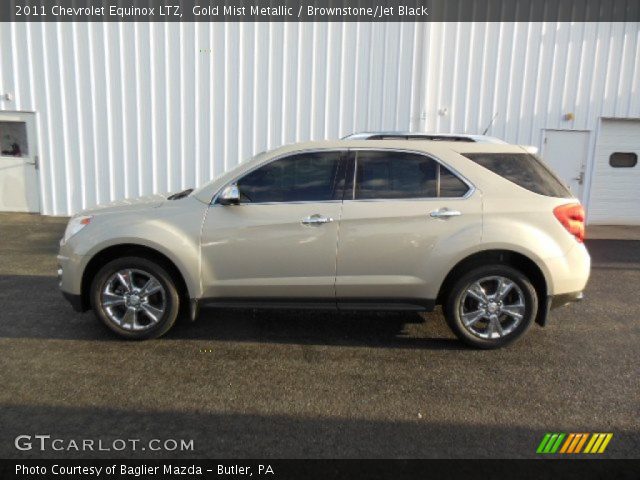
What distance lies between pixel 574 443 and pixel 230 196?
3027 millimetres

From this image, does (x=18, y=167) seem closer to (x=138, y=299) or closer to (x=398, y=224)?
(x=138, y=299)

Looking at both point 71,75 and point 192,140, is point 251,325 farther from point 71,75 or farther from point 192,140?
point 71,75

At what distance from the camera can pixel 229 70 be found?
10109 millimetres

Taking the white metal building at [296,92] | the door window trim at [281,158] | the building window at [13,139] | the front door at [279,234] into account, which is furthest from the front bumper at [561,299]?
the building window at [13,139]

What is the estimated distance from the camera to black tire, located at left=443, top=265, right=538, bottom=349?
412 centimetres

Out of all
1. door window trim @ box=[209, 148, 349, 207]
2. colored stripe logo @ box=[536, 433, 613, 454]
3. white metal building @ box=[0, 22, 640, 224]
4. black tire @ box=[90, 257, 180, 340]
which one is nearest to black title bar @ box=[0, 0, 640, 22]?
white metal building @ box=[0, 22, 640, 224]

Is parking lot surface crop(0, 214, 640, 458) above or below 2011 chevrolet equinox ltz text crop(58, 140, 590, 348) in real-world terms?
below

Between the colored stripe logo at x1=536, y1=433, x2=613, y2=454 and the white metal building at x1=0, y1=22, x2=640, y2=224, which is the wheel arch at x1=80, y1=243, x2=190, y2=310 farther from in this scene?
the white metal building at x1=0, y1=22, x2=640, y2=224

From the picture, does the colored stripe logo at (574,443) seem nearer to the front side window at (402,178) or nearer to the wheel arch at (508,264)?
the wheel arch at (508,264)

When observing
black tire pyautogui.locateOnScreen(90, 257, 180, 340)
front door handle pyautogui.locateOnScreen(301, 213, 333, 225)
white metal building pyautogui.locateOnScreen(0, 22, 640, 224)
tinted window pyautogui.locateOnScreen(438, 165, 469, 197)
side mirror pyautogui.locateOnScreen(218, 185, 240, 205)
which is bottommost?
black tire pyautogui.locateOnScreen(90, 257, 180, 340)

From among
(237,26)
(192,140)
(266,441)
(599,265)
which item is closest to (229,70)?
(237,26)

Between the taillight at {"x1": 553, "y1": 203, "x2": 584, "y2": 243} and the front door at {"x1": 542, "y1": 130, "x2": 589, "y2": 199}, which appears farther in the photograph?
the front door at {"x1": 542, "y1": 130, "x2": 589, "y2": 199}

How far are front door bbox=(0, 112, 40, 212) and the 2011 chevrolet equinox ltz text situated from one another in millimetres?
7701
